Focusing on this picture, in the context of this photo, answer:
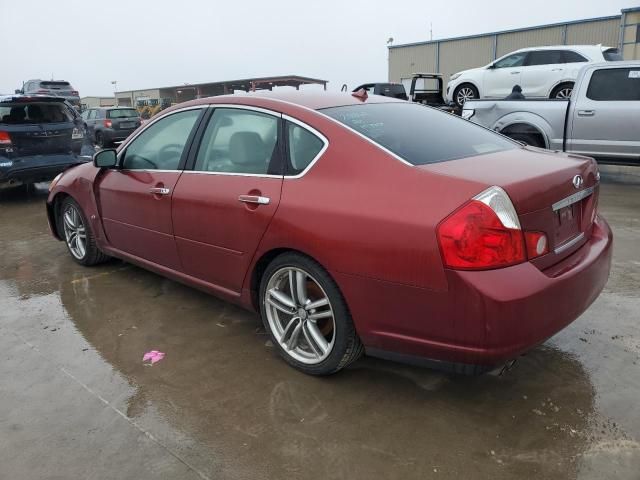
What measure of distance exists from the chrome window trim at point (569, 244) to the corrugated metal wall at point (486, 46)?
928 inches

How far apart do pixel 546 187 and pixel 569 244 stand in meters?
0.35

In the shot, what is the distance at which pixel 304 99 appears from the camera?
10.7 ft

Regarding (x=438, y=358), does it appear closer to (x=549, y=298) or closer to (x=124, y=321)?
(x=549, y=298)

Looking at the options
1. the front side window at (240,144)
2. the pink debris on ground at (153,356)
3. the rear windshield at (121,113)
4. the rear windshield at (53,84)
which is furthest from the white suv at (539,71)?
the rear windshield at (53,84)

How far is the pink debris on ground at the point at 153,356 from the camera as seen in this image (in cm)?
323

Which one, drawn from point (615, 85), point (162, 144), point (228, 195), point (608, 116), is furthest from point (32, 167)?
point (615, 85)

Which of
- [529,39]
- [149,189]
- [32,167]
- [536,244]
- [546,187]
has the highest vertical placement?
[529,39]

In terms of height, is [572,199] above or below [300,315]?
above

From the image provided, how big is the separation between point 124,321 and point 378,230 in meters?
2.23

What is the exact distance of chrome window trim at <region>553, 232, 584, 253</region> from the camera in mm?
Result: 2537

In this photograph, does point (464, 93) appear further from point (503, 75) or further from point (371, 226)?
point (371, 226)

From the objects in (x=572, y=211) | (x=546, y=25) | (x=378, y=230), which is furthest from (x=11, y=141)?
(x=546, y=25)

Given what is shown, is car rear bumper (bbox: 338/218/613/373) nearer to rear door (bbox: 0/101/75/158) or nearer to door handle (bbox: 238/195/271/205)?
door handle (bbox: 238/195/271/205)

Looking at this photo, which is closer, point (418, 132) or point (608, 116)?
point (418, 132)
